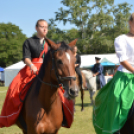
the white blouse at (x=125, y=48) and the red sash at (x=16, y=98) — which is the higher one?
the white blouse at (x=125, y=48)

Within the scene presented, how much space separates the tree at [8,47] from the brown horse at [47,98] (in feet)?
Result: 156

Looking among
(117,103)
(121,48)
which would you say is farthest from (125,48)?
(117,103)

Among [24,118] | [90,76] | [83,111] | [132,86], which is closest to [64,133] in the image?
[24,118]

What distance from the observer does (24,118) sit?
4047 millimetres

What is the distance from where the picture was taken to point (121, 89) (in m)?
2.94

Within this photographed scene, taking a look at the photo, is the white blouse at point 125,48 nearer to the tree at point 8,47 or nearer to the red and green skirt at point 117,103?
the red and green skirt at point 117,103

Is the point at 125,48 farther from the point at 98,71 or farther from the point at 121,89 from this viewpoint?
the point at 98,71

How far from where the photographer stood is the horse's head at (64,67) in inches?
120

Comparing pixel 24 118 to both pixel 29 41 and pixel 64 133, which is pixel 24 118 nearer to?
pixel 29 41

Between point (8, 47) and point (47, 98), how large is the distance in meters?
49.7

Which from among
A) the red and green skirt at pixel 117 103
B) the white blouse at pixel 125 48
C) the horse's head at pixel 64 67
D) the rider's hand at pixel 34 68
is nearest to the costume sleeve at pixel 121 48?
the white blouse at pixel 125 48

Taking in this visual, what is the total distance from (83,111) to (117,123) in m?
6.33

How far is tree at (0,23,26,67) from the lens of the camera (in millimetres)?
50250

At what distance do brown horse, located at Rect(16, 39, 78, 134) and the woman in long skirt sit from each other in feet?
2.49
